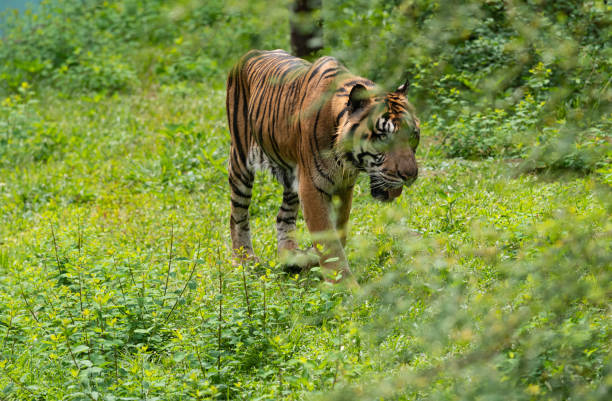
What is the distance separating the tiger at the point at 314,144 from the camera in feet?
12.2

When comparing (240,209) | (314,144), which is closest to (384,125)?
(314,144)

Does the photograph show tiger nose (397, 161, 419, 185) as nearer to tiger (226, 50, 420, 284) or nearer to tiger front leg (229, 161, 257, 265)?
tiger (226, 50, 420, 284)

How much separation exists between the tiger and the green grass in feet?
0.91

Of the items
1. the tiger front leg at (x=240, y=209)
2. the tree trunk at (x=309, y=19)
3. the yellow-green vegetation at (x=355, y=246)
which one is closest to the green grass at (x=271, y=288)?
the yellow-green vegetation at (x=355, y=246)

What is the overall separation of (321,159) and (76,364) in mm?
1931

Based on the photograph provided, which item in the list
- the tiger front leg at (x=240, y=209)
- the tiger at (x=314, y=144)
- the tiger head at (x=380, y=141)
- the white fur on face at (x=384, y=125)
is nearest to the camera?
the white fur on face at (x=384, y=125)

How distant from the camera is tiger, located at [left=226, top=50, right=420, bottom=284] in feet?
12.2

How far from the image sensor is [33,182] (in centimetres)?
790

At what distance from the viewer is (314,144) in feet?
14.4

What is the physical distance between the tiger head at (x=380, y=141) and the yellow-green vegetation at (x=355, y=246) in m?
0.31

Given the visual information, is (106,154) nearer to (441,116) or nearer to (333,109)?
(441,116)

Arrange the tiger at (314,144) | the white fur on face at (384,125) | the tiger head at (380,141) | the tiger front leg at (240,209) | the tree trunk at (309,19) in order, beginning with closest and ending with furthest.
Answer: the tree trunk at (309,19)
the white fur on face at (384,125)
the tiger head at (380,141)
the tiger at (314,144)
the tiger front leg at (240,209)

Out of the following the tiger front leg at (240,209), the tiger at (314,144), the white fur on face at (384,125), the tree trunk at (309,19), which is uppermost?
the tree trunk at (309,19)

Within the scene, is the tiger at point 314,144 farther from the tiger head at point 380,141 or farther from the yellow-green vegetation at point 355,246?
the yellow-green vegetation at point 355,246
